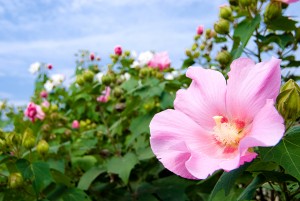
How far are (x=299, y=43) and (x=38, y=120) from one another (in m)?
1.65

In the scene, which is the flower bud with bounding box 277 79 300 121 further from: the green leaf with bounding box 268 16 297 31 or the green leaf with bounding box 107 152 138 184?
the green leaf with bounding box 107 152 138 184

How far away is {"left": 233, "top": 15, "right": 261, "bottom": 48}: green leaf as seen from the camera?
1.50 metres

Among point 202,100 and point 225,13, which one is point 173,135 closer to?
point 202,100

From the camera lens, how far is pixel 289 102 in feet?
2.62

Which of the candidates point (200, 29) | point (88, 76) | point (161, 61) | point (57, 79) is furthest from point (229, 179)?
point (57, 79)

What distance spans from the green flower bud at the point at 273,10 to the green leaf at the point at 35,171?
2.98ft

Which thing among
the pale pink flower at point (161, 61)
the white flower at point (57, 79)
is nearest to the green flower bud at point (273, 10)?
the pale pink flower at point (161, 61)

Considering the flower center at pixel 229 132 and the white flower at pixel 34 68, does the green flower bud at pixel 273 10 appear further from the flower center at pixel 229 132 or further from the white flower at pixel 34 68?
the white flower at pixel 34 68

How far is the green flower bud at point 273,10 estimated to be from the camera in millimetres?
1463

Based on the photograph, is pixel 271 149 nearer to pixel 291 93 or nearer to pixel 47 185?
pixel 291 93

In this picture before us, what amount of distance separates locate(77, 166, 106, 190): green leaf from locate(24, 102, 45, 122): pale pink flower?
96 centimetres

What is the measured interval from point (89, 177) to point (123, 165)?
0.19 metres

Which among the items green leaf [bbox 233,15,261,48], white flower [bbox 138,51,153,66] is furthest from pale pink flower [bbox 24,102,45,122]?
green leaf [bbox 233,15,261,48]

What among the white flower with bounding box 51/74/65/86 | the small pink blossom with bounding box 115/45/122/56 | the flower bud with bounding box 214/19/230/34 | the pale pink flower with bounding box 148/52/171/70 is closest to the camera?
the flower bud with bounding box 214/19/230/34
